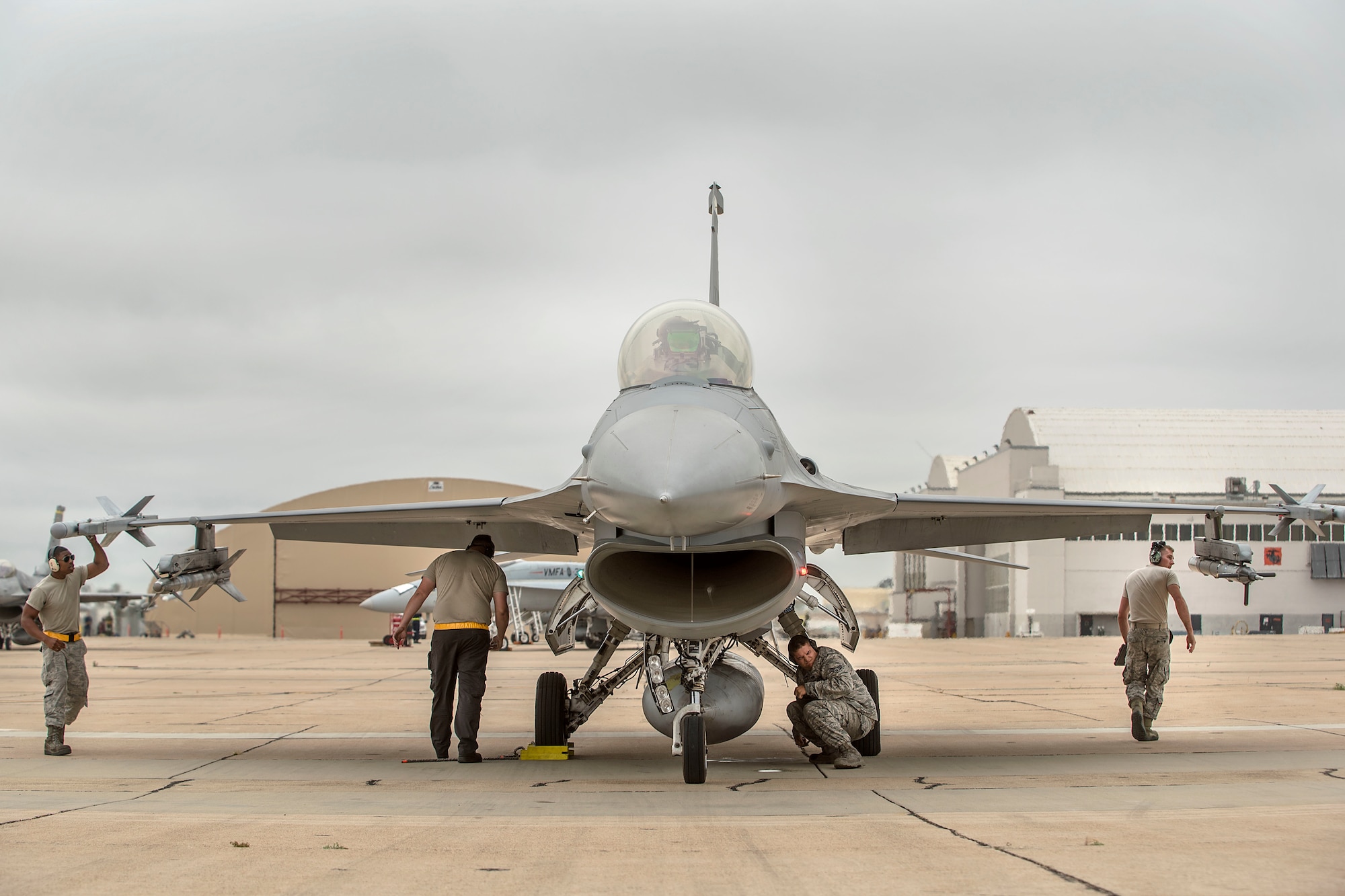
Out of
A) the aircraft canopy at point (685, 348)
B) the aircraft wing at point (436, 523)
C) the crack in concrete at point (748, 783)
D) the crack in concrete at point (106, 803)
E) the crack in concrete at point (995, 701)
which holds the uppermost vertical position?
the aircraft canopy at point (685, 348)

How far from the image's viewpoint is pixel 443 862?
4695 millimetres

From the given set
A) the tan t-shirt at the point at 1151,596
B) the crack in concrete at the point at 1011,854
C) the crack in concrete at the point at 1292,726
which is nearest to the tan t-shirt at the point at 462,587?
the crack in concrete at the point at 1011,854

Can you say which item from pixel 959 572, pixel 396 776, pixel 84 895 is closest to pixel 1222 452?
pixel 959 572

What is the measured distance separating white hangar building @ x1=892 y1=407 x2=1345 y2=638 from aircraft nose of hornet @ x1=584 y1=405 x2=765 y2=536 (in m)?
47.1

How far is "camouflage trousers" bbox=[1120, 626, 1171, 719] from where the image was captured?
10266 mm

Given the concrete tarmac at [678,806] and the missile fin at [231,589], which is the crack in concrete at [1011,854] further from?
the missile fin at [231,589]

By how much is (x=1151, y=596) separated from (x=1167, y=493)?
155ft

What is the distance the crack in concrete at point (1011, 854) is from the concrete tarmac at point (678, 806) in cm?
2

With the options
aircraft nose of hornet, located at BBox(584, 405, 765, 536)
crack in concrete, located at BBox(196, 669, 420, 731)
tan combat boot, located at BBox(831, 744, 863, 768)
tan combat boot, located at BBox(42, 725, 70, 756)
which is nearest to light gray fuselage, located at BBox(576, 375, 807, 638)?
aircraft nose of hornet, located at BBox(584, 405, 765, 536)

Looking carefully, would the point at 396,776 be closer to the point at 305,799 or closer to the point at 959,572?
the point at 305,799

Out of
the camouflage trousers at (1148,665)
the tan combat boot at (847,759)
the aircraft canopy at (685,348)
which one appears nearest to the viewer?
the aircraft canopy at (685,348)

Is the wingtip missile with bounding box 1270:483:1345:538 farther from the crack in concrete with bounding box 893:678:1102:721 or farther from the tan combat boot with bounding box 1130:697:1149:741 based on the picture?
the crack in concrete with bounding box 893:678:1102:721

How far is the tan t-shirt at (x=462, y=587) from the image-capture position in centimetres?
929

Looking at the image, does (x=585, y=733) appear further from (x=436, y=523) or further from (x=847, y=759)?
(x=847, y=759)
